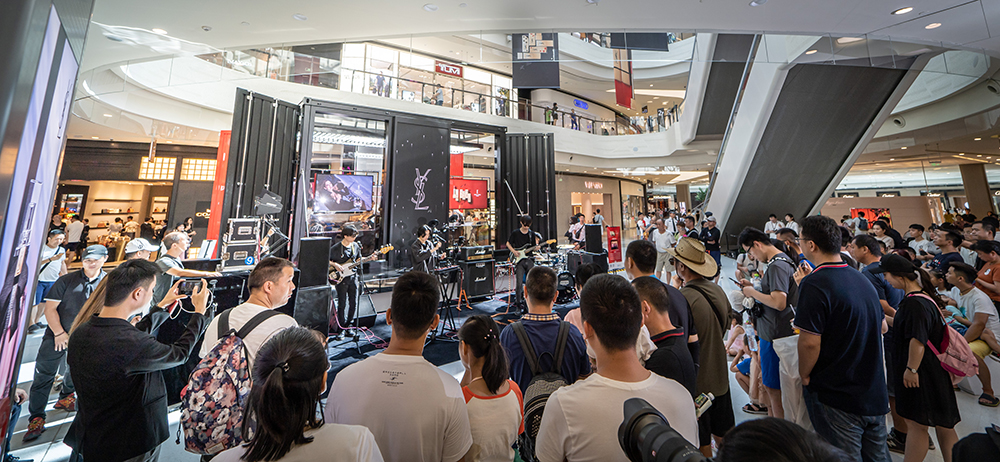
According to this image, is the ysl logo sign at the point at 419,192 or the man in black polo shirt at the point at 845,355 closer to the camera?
the man in black polo shirt at the point at 845,355

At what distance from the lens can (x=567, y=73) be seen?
13945 mm

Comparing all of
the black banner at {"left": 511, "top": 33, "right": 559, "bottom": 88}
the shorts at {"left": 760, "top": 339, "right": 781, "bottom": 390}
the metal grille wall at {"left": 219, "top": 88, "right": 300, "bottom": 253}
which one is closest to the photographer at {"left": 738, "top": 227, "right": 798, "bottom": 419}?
the shorts at {"left": 760, "top": 339, "right": 781, "bottom": 390}

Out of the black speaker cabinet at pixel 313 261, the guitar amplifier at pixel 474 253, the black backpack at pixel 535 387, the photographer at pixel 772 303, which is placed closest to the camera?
the black backpack at pixel 535 387

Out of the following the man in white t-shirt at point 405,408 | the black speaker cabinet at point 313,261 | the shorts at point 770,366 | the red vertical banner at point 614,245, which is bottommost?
the shorts at point 770,366

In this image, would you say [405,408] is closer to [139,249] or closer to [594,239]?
[139,249]

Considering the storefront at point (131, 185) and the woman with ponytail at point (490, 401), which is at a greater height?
the storefront at point (131, 185)

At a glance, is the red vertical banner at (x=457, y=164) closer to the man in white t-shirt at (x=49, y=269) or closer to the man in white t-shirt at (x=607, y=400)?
the man in white t-shirt at (x=49, y=269)

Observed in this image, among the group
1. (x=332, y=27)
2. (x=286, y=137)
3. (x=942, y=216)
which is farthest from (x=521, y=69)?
(x=942, y=216)

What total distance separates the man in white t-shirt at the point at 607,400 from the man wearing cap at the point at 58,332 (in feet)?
11.8

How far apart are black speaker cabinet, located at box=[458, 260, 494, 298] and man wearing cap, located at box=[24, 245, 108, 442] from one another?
4.65 m

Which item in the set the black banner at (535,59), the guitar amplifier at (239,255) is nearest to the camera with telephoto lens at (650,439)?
the guitar amplifier at (239,255)

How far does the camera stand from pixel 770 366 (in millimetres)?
2395

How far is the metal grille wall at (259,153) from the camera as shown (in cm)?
568

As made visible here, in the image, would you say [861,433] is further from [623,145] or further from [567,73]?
[567,73]
